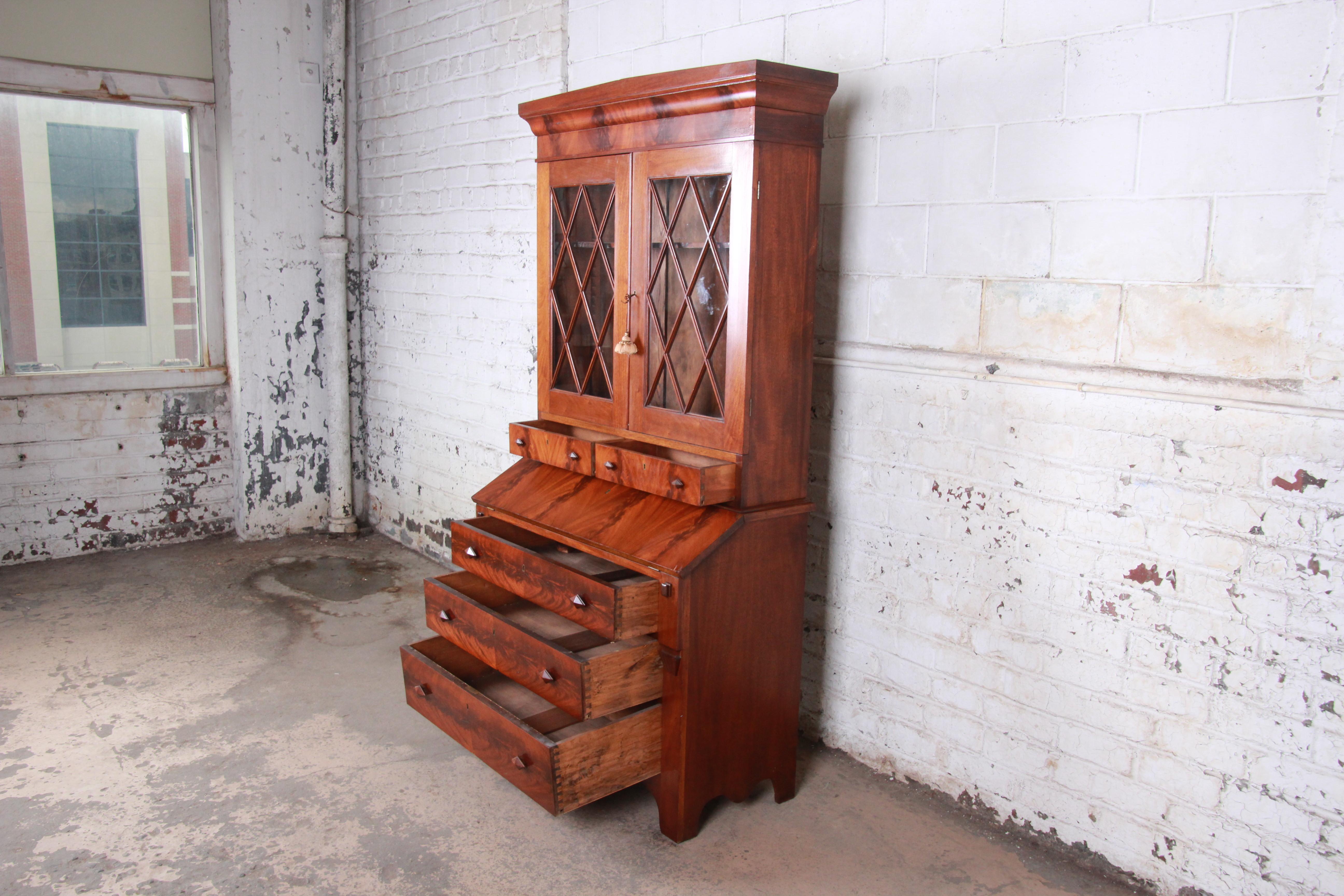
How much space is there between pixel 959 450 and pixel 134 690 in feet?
8.51

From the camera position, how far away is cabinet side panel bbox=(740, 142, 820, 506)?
6.81 feet

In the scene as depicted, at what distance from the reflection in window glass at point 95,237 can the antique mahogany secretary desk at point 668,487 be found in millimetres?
2668

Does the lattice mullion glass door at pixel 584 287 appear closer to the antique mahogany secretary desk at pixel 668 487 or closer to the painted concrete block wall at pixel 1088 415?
the antique mahogany secretary desk at pixel 668 487

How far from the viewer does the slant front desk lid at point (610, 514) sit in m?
2.13

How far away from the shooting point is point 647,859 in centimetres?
214

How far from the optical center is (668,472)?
2.18m

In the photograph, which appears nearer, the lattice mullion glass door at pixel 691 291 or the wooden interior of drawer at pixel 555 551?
the lattice mullion glass door at pixel 691 291

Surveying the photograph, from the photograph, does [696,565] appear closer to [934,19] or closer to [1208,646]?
[1208,646]

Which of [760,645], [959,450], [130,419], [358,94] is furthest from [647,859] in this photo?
[358,94]

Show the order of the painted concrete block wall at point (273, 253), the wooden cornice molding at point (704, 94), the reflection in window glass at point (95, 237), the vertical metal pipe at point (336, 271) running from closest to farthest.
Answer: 1. the wooden cornice molding at point (704, 94)
2. the reflection in window glass at point (95, 237)
3. the painted concrete block wall at point (273, 253)
4. the vertical metal pipe at point (336, 271)

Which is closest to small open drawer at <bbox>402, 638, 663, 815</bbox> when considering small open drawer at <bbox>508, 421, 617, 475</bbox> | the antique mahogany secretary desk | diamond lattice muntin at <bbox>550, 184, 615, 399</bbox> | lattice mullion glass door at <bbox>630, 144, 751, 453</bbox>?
the antique mahogany secretary desk

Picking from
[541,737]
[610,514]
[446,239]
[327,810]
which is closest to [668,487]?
[610,514]

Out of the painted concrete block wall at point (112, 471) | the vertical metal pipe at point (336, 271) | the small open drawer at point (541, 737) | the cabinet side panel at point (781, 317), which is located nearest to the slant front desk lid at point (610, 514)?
the cabinet side panel at point (781, 317)

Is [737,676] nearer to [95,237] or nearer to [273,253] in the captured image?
[273,253]
